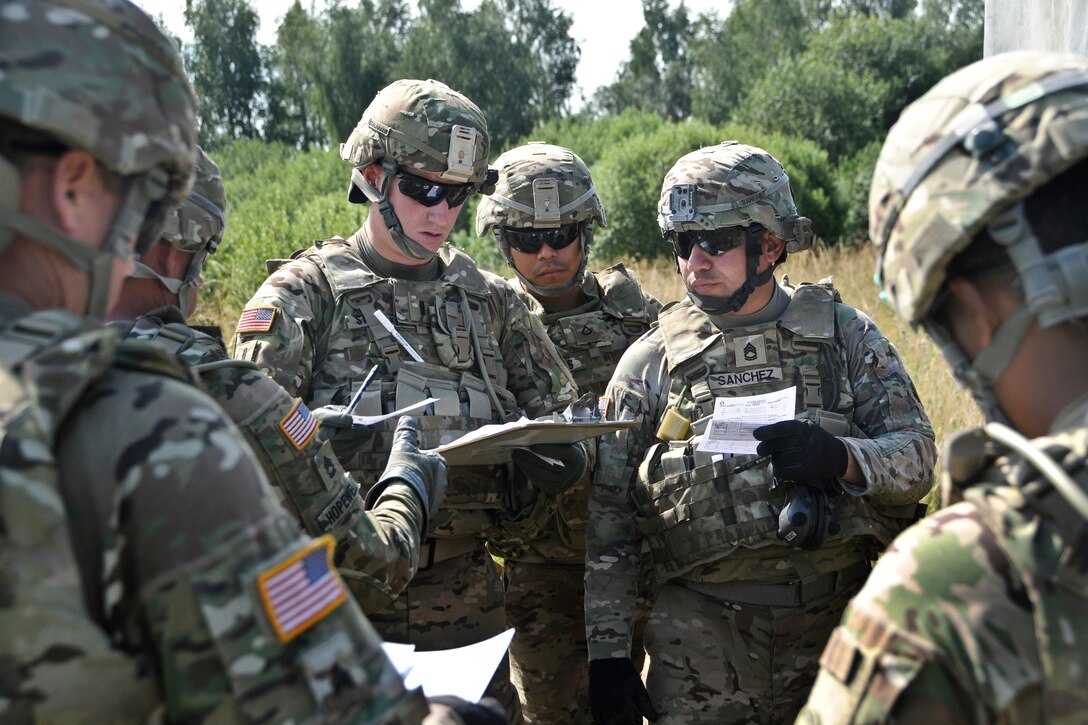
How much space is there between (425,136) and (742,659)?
2.17 m

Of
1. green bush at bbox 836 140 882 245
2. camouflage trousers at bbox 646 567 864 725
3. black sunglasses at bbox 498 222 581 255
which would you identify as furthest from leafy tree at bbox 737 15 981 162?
camouflage trousers at bbox 646 567 864 725

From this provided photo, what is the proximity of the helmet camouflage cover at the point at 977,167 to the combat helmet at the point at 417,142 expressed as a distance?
2.35 m

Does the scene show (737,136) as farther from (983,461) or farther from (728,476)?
(983,461)

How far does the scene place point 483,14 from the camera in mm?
58562

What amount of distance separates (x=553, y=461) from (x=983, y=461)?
7.46 ft

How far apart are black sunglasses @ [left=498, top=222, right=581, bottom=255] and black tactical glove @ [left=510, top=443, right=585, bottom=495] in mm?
1624

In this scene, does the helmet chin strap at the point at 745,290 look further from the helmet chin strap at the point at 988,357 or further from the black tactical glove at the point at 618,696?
the helmet chin strap at the point at 988,357

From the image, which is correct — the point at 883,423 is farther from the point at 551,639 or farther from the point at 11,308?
the point at 11,308

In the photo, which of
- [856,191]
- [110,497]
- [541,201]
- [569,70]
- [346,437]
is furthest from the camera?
[569,70]

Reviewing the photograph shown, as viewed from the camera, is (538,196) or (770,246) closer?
(770,246)

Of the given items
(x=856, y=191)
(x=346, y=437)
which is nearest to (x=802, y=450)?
(x=346, y=437)

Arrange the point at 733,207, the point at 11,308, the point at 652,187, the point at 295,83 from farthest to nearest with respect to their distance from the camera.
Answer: the point at 295,83
the point at 652,187
the point at 733,207
the point at 11,308

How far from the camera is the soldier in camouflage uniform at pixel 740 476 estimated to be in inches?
147

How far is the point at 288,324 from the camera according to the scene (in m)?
3.82
